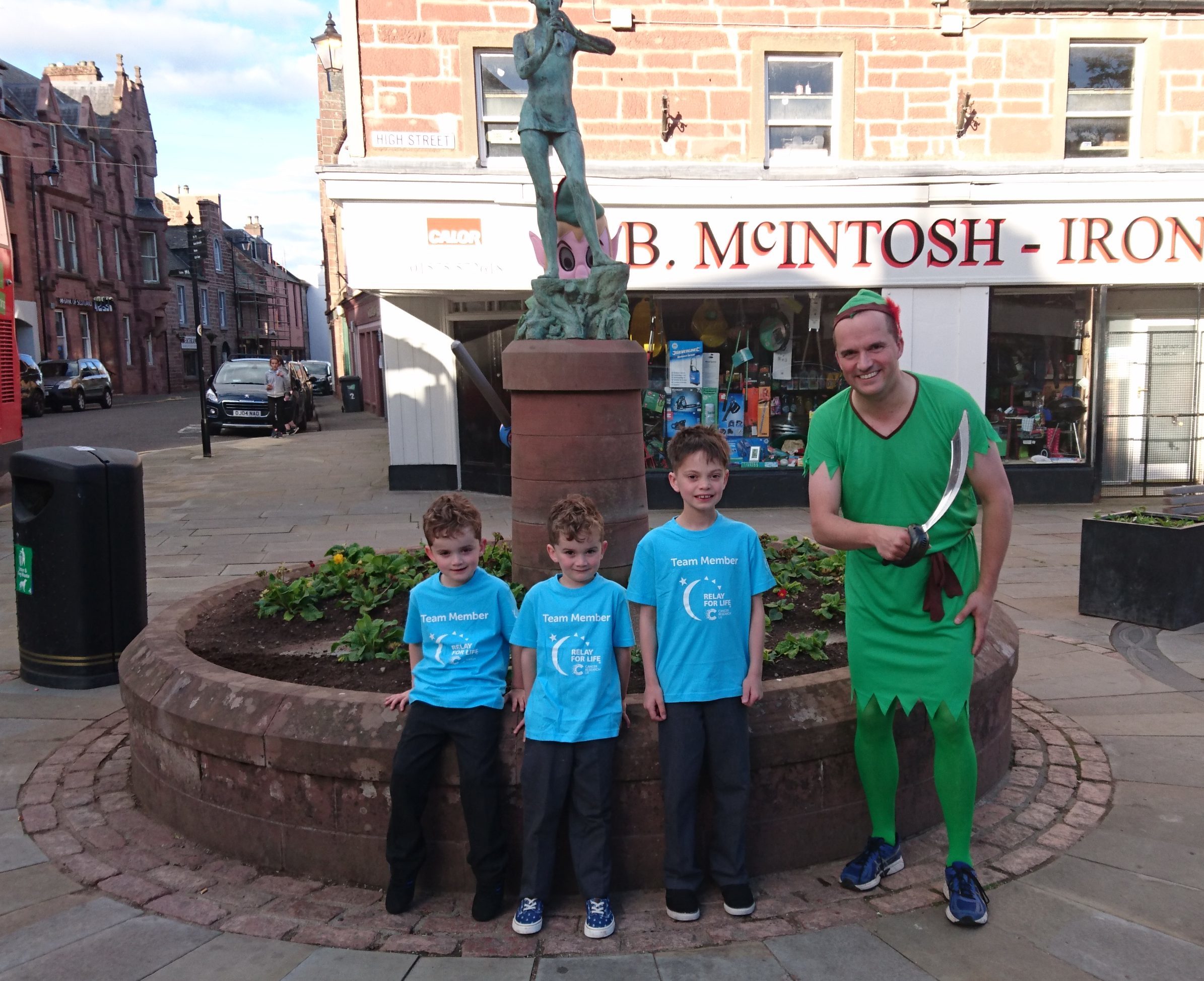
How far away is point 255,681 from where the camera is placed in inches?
151

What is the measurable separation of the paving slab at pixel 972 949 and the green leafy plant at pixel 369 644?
241 centimetres

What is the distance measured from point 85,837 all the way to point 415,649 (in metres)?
1.60

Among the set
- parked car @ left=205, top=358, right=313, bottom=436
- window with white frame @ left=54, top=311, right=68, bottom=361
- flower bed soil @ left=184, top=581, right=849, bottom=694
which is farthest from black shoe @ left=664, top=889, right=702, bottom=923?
window with white frame @ left=54, top=311, right=68, bottom=361

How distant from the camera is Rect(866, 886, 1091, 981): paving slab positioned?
2.91 m

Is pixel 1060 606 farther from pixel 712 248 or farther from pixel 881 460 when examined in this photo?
pixel 712 248

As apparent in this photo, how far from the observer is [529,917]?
316 centimetres

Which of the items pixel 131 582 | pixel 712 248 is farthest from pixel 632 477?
pixel 712 248

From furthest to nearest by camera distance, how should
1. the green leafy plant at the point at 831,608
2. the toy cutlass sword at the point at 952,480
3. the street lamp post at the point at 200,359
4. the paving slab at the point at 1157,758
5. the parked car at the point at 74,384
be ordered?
the parked car at the point at 74,384
the street lamp post at the point at 200,359
the green leafy plant at the point at 831,608
the paving slab at the point at 1157,758
the toy cutlass sword at the point at 952,480

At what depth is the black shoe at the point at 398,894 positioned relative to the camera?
3.30 meters

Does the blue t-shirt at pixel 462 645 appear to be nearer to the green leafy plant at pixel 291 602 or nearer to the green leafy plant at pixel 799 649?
the green leafy plant at pixel 799 649

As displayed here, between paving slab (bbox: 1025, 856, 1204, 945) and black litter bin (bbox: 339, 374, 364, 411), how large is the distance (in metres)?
32.1

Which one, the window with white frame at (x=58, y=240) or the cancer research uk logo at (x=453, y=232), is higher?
the window with white frame at (x=58, y=240)

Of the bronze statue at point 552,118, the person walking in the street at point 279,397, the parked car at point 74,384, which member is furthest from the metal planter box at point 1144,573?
the parked car at point 74,384

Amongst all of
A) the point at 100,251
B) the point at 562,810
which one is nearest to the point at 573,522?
the point at 562,810
